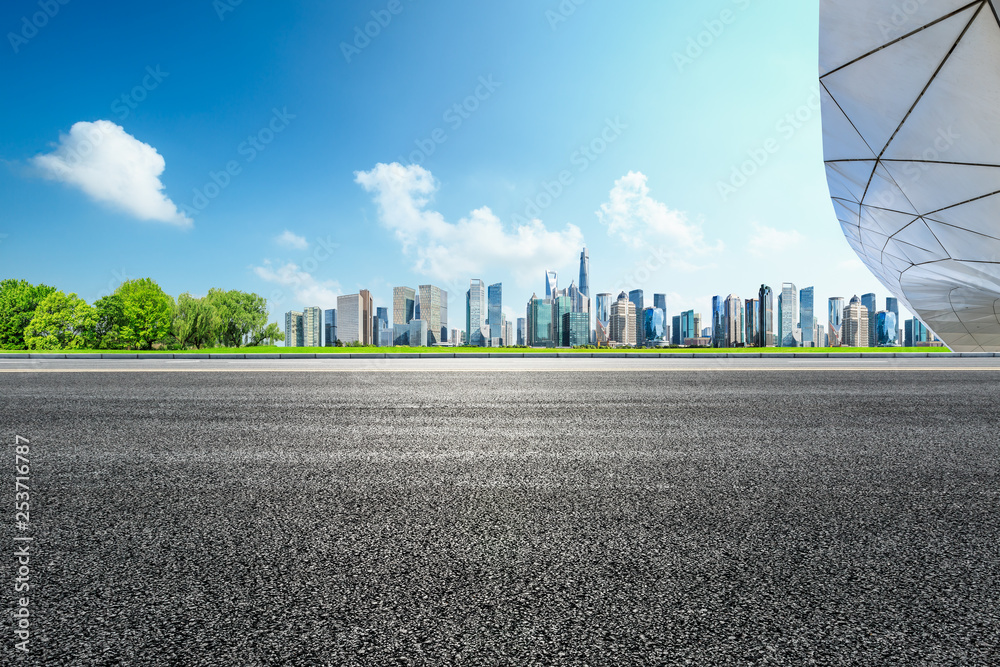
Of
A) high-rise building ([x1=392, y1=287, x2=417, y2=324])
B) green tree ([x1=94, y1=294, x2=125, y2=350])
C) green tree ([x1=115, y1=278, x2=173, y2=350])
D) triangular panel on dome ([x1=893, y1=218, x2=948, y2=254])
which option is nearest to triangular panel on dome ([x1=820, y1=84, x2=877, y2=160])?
triangular panel on dome ([x1=893, y1=218, x2=948, y2=254])

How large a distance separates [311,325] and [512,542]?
4341 cm

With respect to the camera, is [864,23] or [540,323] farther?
[540,323]

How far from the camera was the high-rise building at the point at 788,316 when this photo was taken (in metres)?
29.9

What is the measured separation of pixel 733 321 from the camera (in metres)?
30.0

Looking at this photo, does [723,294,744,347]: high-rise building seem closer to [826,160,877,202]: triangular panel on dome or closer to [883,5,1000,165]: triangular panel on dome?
[826,160,877,202]: triangular panel on dome

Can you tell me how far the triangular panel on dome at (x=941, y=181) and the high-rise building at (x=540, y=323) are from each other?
25189 millimetres

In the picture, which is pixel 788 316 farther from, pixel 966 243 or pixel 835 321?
pixel 966 243

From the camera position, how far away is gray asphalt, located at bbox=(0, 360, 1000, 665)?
1328 millimetres

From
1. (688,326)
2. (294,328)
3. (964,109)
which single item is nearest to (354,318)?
(294,328)

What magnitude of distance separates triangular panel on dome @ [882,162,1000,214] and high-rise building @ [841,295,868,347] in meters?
25.7

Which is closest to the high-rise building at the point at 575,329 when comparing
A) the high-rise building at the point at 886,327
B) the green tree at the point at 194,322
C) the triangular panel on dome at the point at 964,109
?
the high-rise building at the point at 886,327

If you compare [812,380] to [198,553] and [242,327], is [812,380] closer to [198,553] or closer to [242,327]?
[198,553]

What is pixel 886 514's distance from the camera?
7.57ft

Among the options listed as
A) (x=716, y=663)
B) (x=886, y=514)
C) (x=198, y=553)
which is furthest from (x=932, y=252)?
(x=198, y=553)
